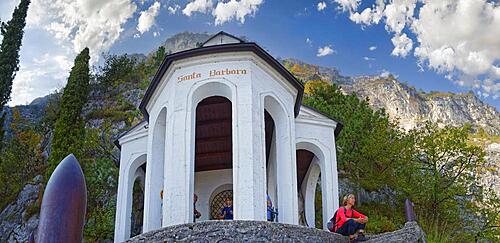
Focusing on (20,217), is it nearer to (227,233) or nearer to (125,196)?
(125,196)

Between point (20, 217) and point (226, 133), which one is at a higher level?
point (226, 133)

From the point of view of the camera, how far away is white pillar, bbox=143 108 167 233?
13469 millimetres

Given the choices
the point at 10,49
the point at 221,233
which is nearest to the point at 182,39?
the point at 10,49

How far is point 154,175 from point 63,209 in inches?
488

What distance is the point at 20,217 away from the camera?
26.6 metres

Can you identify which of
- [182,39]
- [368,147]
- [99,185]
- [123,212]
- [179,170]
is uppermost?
[182,39]

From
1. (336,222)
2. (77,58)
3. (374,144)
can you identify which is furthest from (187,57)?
(77,58)

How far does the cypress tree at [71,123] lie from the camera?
2388 centimetres

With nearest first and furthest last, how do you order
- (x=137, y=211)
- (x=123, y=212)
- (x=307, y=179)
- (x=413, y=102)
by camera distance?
(x=123, y=212) < (x=307, y=179) < (x=137, y=211) < (x=413, y=102)

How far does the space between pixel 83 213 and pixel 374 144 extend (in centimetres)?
2377

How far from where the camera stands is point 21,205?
27.5 meters

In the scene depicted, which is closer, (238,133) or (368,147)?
(238,133)

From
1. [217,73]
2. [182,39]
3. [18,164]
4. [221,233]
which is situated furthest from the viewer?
[182,39]

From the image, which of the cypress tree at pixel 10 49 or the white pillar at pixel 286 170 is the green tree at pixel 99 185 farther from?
the white pillar at pixel 286 170
